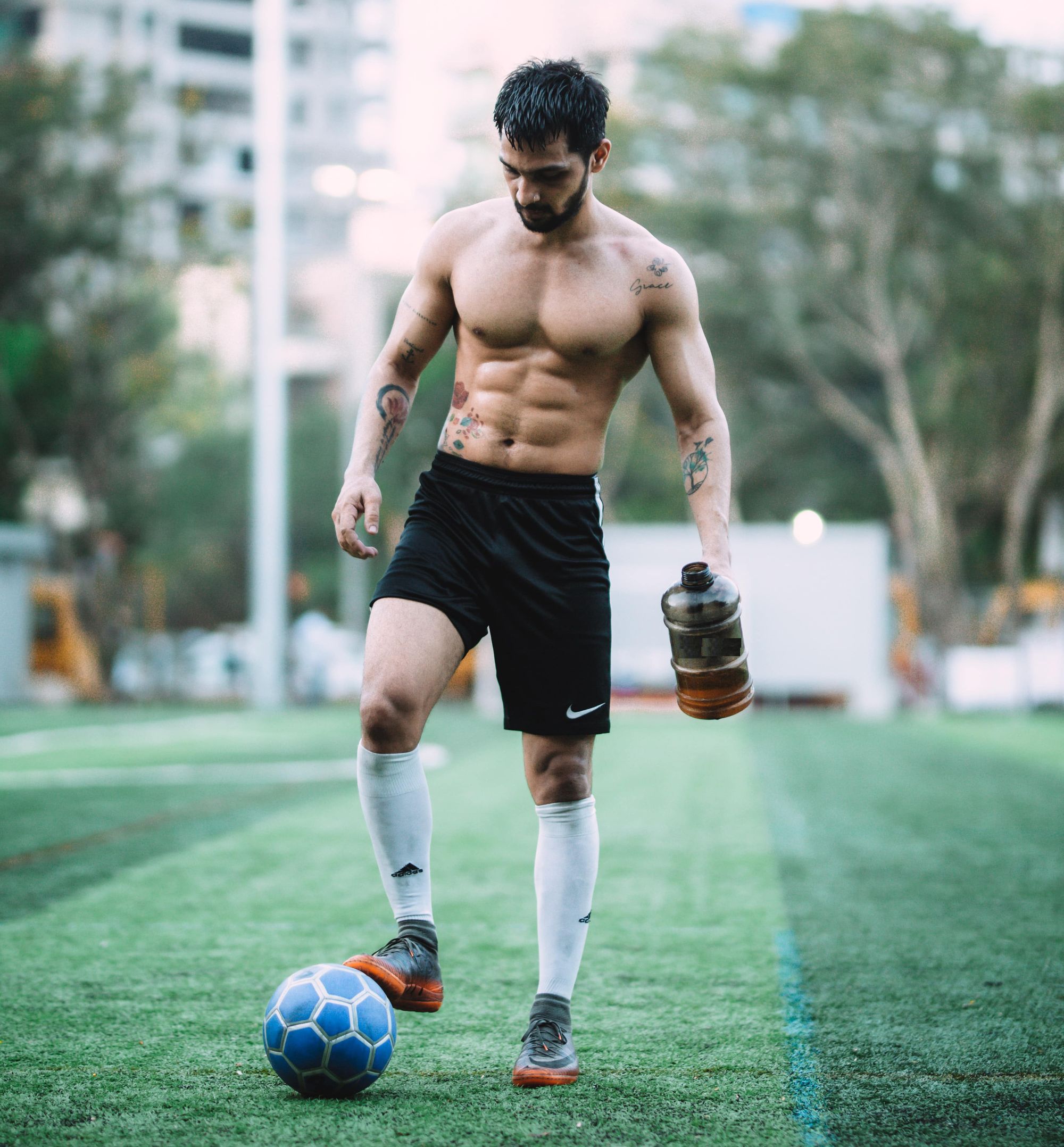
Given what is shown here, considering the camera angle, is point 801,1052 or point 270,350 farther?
point 270,350

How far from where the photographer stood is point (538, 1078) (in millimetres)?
3066

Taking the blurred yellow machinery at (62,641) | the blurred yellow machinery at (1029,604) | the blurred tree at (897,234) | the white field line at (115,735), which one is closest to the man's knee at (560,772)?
the white field line at (115,735)

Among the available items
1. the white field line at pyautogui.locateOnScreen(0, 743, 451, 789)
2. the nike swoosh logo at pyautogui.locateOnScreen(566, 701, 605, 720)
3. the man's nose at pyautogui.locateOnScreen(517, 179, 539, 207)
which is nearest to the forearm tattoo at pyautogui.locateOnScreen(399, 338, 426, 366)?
the man's nose at pyautogui.locateOnScreen(517, 179, 539, 207)

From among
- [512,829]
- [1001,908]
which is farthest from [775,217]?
[1001,908]

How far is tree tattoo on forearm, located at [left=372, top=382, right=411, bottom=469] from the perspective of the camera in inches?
144

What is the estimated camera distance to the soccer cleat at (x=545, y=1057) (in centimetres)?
308

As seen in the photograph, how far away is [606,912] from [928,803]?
446 centimetres

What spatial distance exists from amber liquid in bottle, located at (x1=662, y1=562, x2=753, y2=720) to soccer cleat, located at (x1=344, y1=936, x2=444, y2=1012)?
2.81 ft

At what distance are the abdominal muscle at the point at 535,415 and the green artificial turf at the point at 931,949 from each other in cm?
155

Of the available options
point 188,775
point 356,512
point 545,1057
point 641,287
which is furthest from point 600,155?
point 188,775

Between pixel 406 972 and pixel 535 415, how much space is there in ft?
4.34

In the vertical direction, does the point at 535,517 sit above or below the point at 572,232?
below

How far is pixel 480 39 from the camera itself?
71.9 metres

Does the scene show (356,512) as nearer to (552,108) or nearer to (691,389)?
(691,389)
